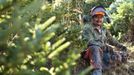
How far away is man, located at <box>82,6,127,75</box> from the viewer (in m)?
6.56

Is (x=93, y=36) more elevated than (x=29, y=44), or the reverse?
(x=93, y=36)

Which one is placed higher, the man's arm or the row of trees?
the man's arm

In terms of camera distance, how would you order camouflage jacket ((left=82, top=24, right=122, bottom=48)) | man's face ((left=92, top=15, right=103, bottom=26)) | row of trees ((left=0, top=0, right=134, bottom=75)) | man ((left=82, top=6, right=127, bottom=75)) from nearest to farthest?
1. row of trees ((left=0, top=0, right=134, bottom=75))
2. man ((left=82, top=6, right=127, bottom=75))
3. camouflage jacket ((left=82, top=24, right=122, bottom=48))
4. man's face ((left=92, top=15, right=103, bottom=26))

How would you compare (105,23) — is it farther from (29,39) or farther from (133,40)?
(29,39)

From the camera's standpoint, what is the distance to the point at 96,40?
6.90m

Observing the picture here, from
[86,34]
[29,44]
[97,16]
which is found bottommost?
[29,44]

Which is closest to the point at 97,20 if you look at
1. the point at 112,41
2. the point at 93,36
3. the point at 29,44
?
the point at 93,36

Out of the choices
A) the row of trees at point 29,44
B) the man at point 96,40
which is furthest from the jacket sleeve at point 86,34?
the row of trees at point 29,44

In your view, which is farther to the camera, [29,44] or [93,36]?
[93,36]

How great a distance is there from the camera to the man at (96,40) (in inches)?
258

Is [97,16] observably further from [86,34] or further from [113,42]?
[113,42]

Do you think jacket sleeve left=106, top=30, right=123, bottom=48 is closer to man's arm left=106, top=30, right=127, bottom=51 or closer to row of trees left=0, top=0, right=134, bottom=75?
man's arm left=106, top=30, right=127, bottom=51

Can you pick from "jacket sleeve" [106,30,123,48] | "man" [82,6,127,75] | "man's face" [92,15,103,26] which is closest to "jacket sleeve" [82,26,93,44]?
"man" [82,6,127,75]

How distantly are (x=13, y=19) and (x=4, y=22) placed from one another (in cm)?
34
